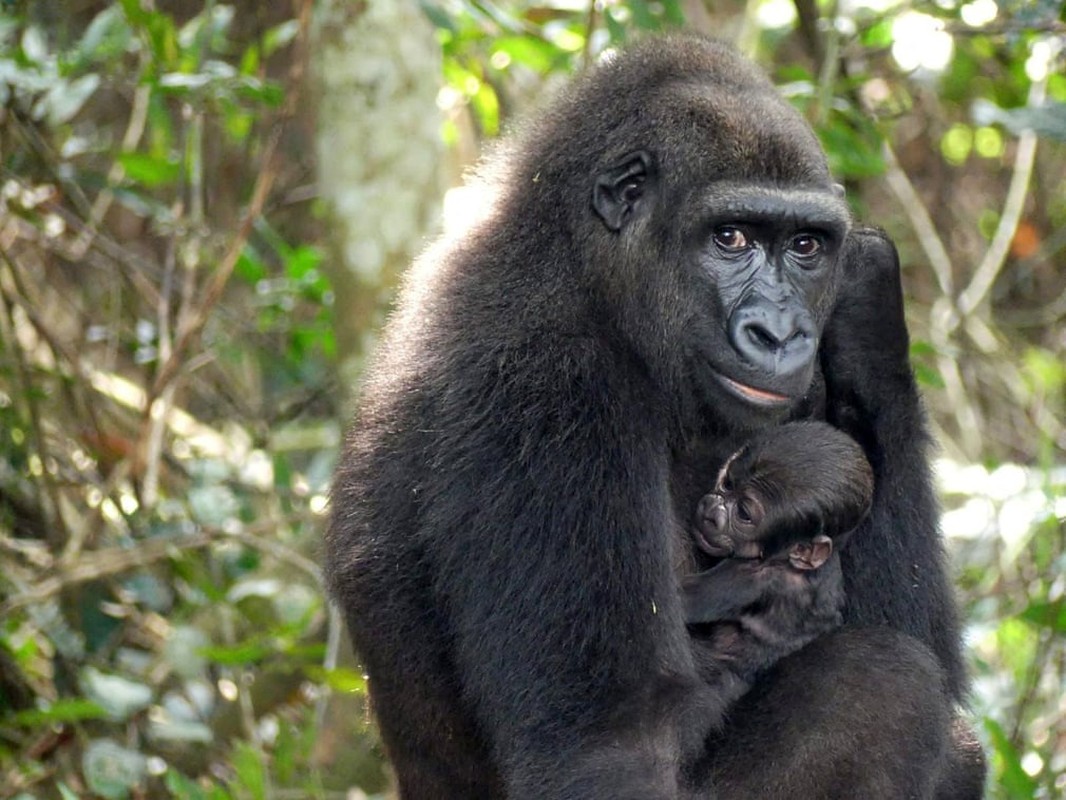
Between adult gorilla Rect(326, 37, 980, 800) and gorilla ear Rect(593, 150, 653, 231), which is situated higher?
gorilla ear Rect(593, 150, 653, 231)

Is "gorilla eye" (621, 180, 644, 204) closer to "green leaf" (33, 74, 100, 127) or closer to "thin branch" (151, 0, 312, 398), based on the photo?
"thin branch" (151, 0, 312, 398)

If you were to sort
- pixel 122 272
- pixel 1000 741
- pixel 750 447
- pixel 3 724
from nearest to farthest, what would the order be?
1. pixel 750 447
2. pixel 1000 741
3. pixel 3 724
4. pixel 122 272

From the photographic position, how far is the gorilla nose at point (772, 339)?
13.3 ft

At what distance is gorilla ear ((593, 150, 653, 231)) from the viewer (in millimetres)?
4133

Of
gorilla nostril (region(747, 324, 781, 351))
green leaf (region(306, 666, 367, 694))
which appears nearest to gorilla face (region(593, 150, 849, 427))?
gorilla nostril (region(747, 324, 781, 351))

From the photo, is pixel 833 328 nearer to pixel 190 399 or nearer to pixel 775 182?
pixel 775 182

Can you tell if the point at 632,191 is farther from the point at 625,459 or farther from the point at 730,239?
the point at 625,459

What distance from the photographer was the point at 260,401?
7.88m

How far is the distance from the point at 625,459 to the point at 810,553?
0.78 meters

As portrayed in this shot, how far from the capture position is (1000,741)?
4.71m

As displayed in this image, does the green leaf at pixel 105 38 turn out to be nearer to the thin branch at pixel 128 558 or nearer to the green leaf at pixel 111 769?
the thin branch at pixel 128 558

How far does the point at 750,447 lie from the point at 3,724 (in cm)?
330

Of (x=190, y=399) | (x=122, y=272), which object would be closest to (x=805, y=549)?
(x=122, y=272)

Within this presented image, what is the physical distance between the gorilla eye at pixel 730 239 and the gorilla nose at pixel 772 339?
7.4 inches
